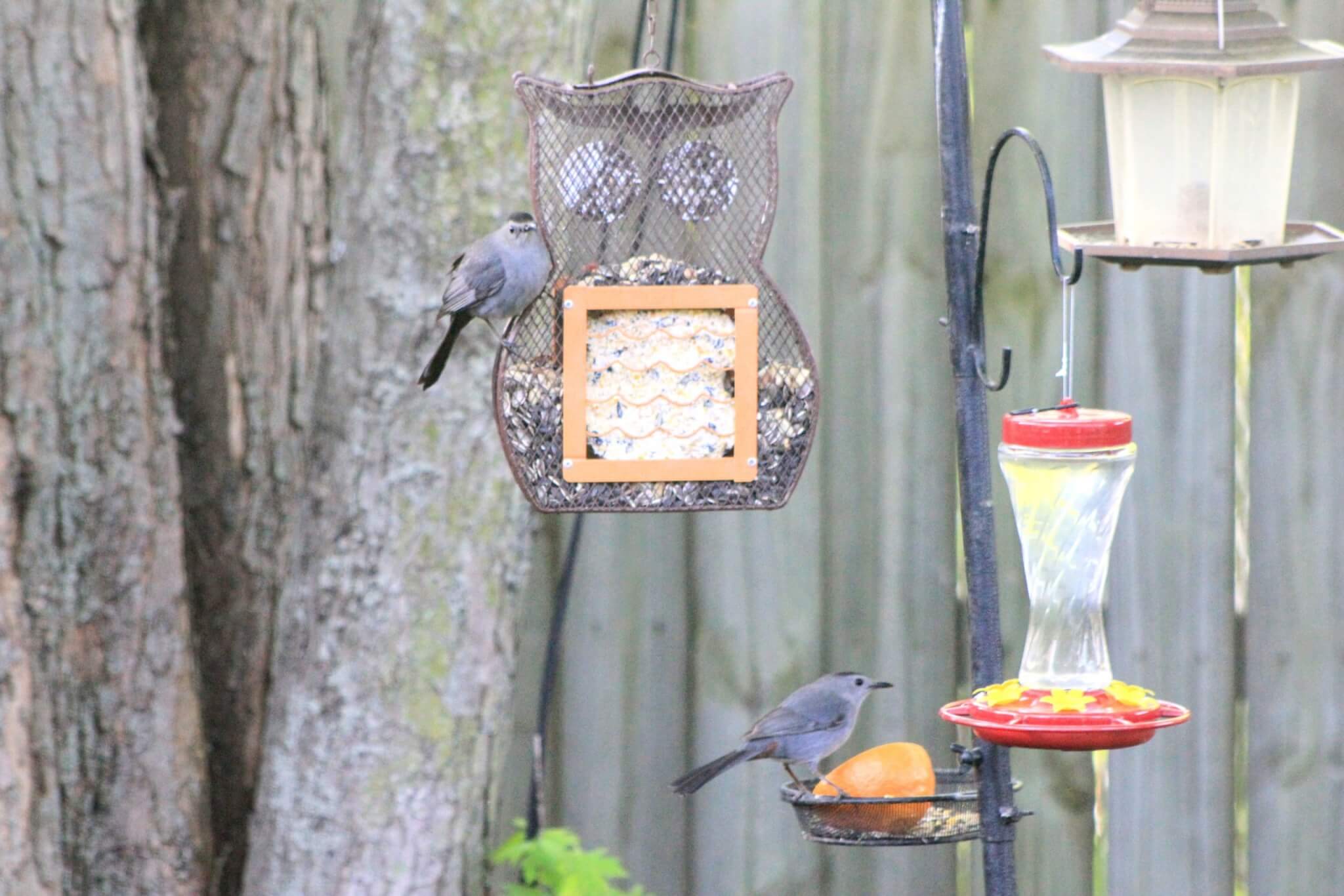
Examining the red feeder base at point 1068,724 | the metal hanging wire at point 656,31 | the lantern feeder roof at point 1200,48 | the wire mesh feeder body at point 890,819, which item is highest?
the metal hanging wire at point 656,31

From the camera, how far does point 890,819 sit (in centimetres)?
237

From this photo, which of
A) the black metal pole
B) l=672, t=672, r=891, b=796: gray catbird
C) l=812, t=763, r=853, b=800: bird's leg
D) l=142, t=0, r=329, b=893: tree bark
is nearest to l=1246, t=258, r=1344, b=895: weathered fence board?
l=672, t=672, r=891, b=796: gray catbird

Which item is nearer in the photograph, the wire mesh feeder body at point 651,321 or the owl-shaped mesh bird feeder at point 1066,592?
the owl-shaped mesh bird feeder at point 1066,592

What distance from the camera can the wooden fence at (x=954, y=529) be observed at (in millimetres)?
3006

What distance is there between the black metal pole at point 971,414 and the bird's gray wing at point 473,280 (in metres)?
0.67

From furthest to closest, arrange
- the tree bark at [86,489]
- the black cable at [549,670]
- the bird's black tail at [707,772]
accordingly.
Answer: the black cable at [549,670], the bird's black tail at [707,772], the tree bark at [86,489]

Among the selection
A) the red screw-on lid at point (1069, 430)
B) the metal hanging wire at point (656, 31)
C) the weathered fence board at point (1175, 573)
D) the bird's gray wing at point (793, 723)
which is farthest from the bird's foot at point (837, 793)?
the metal hanging wire at point (656, 31)

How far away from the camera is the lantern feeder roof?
1909mm

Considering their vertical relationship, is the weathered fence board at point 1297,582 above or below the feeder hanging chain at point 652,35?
below

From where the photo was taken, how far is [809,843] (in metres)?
3.17

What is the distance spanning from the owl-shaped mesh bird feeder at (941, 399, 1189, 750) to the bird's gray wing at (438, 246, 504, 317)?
30.6 inches

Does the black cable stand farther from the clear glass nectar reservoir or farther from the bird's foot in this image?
the clear glass nectar reservoir

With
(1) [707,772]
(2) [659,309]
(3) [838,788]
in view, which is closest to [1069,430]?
(2) [659,309]

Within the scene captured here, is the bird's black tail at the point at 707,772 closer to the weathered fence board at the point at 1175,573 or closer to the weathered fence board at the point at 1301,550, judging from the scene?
the weathered fence board at the point at 1175,573
